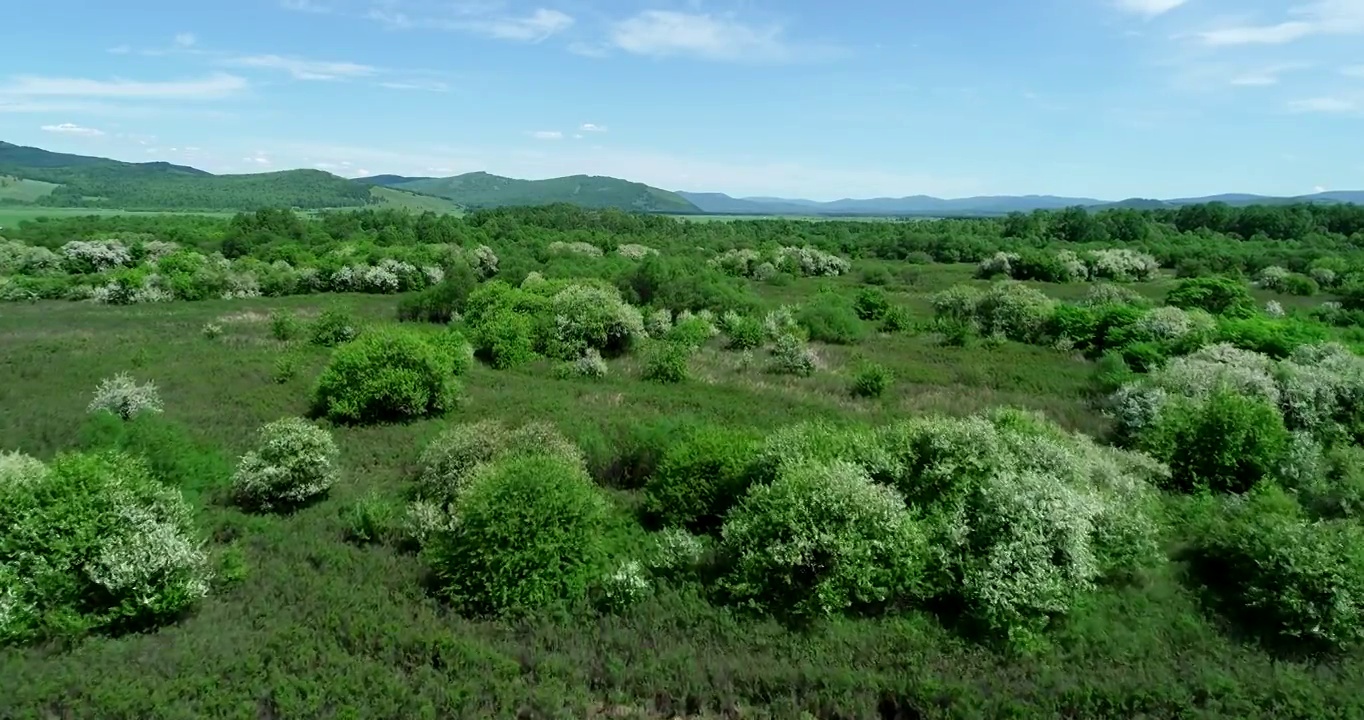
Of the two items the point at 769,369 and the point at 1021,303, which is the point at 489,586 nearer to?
the point at 769,369

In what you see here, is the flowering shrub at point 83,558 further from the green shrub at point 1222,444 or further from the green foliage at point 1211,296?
the green foliage at point 1211,296

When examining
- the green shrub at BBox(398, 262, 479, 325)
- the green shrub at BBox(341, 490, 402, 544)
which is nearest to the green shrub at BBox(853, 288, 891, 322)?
the green shrub at BBox(398, 262, 479, 325)

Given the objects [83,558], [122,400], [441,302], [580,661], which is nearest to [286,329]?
[441,302]

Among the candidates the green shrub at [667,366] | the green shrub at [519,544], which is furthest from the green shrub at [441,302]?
the green shrub at [519,544]

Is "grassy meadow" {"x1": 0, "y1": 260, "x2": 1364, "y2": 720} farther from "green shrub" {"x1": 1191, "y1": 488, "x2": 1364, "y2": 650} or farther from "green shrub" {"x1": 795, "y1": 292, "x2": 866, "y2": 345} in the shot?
"green shrub" {"x1": 795, "y1": 292, "x2": 866, "y2": 345}

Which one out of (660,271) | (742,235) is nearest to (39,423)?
(660,271)

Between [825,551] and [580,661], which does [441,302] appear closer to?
[580,661]
